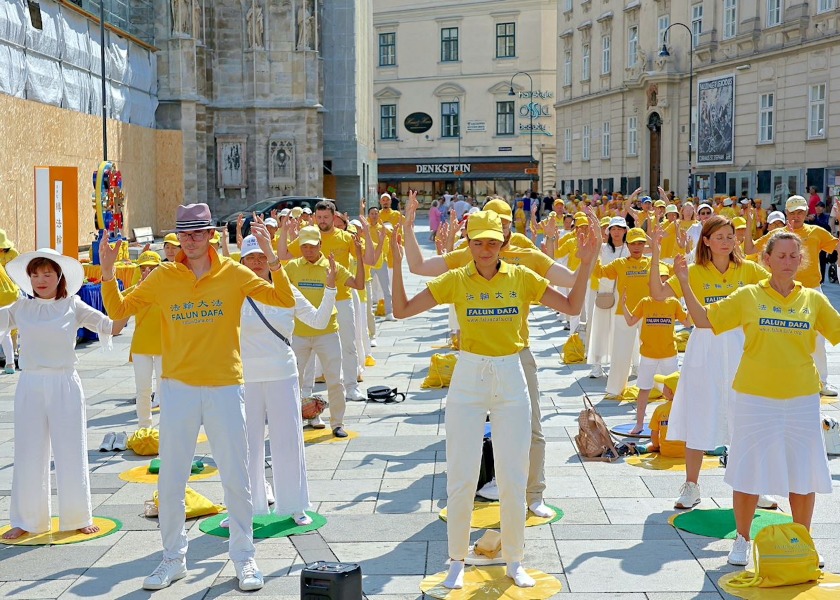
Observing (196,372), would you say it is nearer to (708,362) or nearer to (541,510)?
(541,510)

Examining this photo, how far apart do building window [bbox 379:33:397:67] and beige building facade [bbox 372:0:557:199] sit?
7cm

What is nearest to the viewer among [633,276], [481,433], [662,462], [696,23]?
[481,433]

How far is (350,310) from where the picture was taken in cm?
1162

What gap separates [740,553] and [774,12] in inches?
1300

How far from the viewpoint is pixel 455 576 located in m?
6.44

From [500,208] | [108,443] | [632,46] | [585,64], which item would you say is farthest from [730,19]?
[500,208]

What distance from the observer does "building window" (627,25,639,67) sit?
4934 cm

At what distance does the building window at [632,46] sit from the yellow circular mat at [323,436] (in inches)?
1602

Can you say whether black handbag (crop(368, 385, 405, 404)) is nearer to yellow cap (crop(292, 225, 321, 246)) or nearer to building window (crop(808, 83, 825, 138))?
yellow cap (crop(292, 225, 321, 246))

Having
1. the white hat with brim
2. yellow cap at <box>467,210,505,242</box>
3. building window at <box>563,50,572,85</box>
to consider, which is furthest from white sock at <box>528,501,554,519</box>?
building window at <box>563,50,572,85</box>

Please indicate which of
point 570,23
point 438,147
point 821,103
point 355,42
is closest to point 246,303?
point 821,103

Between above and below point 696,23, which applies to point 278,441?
below

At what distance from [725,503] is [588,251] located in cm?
245

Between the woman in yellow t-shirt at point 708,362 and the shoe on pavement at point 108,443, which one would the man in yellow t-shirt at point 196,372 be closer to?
the woman in yellow t-shirt at point 708,362
